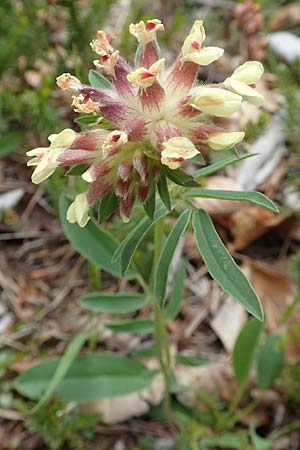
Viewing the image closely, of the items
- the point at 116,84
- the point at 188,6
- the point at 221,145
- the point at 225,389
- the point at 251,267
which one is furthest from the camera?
the point at 188,6

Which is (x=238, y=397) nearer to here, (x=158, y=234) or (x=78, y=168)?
(x=158, y=234)

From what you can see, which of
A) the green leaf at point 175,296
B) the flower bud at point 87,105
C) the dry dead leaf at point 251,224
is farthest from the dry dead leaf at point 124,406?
the flower bud at point 87,105

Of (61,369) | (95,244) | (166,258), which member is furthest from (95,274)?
(166,258)

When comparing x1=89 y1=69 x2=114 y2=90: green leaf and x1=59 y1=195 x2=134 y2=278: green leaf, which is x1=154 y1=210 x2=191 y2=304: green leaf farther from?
x1=59 y1=195 x2=134 y2=278: green leaf

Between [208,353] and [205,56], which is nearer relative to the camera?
[205,56]

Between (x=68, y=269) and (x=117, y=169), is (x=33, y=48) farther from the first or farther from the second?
(x=117, y=169)

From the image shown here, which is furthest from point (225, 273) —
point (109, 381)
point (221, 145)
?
point (109, 381)
